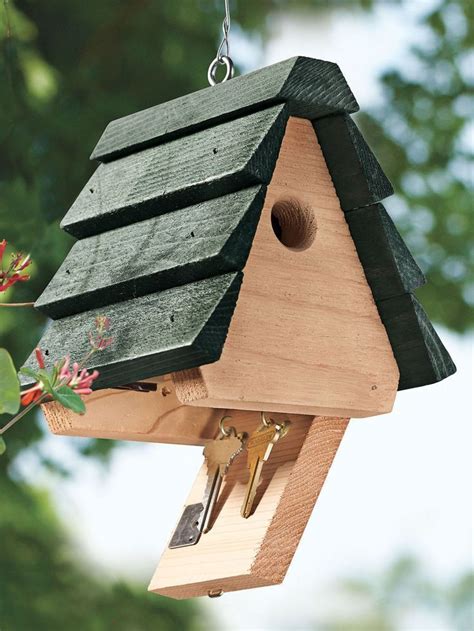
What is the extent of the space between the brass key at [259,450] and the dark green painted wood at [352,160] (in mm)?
235

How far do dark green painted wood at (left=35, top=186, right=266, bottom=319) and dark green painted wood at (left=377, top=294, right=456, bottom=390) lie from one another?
209 millimetres

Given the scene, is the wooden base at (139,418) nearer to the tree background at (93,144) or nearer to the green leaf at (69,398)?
the green leaf at (69,398)

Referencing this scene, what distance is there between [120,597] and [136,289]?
2109mm

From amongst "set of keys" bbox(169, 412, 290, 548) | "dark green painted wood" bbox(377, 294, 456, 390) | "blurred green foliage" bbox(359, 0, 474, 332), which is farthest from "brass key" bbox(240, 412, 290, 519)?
"blurred green foliage" bbox(359, 0, 474, 332)

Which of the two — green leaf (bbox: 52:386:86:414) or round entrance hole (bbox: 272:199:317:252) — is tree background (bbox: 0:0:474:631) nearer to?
round entrance hole (bbox: 272:199:317:252)

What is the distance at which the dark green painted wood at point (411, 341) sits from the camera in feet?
4.00

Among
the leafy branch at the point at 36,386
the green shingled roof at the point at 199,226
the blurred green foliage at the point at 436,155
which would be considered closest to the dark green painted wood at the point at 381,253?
the green shingled roof at the point at 199,226

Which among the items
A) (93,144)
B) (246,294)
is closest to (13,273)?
(246,294)

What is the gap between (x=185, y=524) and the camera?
1.34 metres

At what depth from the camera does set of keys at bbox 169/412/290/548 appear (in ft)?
4.12

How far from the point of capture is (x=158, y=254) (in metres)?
1.12

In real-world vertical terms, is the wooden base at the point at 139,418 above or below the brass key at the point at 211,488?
above

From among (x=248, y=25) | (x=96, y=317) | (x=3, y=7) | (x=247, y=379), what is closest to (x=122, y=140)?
(x=96, y=317)

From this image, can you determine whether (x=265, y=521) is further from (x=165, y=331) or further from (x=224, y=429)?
(x=165, y=331)
